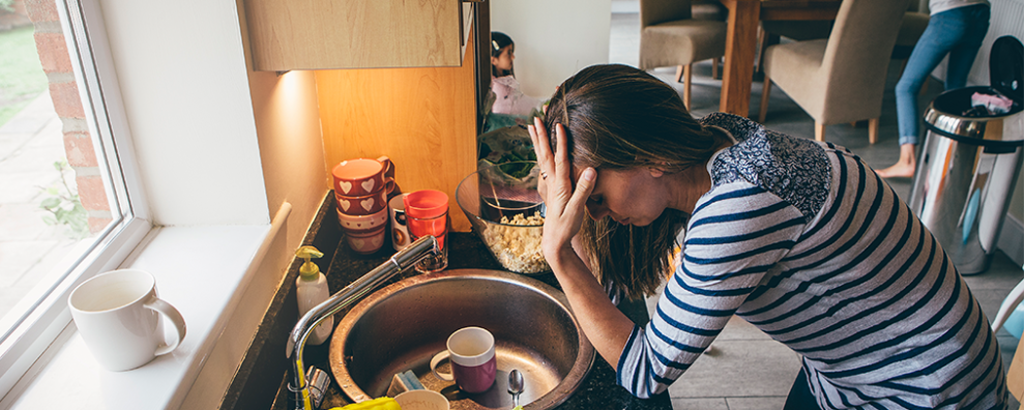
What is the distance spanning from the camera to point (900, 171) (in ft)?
11.0

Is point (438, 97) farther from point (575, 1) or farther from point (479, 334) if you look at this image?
point (575, 1)

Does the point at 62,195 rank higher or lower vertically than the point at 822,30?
higher

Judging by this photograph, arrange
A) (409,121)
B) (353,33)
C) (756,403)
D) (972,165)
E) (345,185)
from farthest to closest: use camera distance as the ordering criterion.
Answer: (972,165)
(756,403)
(409,121)
(345,185)
(353,33)

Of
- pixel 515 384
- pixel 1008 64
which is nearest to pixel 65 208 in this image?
pixel 515 384

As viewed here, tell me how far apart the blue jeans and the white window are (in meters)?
3.38

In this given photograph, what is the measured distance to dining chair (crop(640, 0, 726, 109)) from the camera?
4031 millimetres

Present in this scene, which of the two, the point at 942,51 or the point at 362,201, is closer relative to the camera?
the point at 362,201

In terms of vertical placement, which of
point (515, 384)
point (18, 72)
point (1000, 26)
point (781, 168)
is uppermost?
point (18, 72)

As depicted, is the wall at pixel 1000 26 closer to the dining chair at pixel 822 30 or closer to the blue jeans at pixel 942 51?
the dining chair at pixel 822 30

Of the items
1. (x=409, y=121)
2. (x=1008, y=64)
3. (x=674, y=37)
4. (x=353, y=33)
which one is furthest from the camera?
(x=674, y=37)

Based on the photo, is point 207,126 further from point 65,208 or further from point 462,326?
point 462,326

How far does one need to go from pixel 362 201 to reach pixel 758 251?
826 mm

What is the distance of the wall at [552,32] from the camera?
369 centimetres

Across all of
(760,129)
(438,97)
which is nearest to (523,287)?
(438,97)
